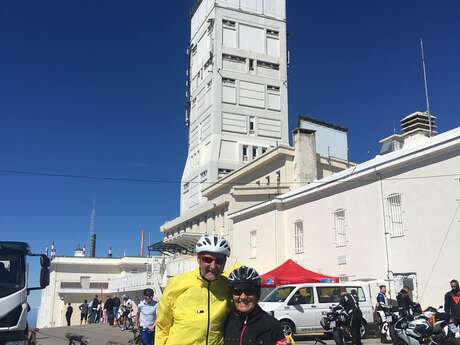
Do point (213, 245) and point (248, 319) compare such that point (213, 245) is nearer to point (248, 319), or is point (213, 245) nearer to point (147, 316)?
point (248, 319)

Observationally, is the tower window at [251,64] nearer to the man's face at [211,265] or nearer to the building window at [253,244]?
the building window at [253,244]

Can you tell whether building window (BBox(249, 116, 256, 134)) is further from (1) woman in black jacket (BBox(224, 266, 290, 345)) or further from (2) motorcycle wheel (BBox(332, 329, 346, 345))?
(1) woman in black jacket (BBox(224, 266, 290, 345))

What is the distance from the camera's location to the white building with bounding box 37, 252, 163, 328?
196 ft

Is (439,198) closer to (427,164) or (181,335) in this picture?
(427,164)

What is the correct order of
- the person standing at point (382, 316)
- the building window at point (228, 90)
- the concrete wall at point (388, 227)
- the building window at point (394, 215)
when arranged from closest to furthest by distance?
the person standing at point (382, 316) < the concrete wall at point (388, 227) < the building window at point (394, 215) < the building window at point (228, 90)

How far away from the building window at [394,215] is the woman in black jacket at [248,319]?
1830 cm

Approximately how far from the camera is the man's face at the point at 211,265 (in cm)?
375

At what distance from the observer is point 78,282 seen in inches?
2475

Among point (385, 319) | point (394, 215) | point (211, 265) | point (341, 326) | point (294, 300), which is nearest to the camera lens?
point (211, 265)

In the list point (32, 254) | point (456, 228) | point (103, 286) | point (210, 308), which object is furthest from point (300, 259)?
point (103, 286)

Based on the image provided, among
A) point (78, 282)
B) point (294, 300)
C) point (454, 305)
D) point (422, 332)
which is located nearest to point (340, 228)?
point (294, 300)

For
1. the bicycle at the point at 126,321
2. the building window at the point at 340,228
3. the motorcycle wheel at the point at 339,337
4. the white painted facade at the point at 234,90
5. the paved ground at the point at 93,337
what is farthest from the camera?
the white painted facade at the point at 234,90

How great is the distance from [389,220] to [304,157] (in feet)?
48.3

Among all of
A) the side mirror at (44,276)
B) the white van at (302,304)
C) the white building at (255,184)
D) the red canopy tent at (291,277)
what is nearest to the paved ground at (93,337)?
the white van at (302,304)
